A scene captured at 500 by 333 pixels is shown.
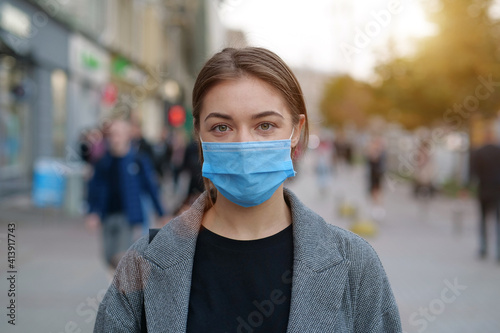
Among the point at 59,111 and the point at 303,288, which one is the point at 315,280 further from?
the point at 59,111

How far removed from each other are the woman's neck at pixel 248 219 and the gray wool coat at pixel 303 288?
9 cm

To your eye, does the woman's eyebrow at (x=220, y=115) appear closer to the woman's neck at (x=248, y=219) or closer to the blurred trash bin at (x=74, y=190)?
the woman's neck at (x=248, y=219)

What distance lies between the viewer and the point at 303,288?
193 cm

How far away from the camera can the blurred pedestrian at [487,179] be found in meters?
9.78

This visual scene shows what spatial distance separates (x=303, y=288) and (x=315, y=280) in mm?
51

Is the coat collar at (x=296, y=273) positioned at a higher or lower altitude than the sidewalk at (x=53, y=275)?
higher

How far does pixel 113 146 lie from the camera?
261 inches

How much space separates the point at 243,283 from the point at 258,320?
0.13 meters

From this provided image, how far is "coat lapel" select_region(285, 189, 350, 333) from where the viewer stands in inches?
74.2

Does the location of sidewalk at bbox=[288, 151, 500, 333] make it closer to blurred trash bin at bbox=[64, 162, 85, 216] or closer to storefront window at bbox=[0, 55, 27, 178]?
blurred trash bin at bbox=[64, 162, 85, 216]

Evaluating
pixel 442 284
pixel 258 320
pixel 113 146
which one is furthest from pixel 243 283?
pixel 442 284

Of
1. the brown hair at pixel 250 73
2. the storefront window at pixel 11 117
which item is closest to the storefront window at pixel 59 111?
the storefront window at pixel 11 117

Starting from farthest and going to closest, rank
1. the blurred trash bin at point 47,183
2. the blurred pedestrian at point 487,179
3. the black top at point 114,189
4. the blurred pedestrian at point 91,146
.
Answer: the blurred trash bin at point 47,183 < the blurred pedestrian at point 91,146 < the blurred pedestrian at point 487,179 < the black top at point 114,189

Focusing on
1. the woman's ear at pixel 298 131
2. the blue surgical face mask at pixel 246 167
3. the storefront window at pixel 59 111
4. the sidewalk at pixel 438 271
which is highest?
the storefront window at pixel 59 111
